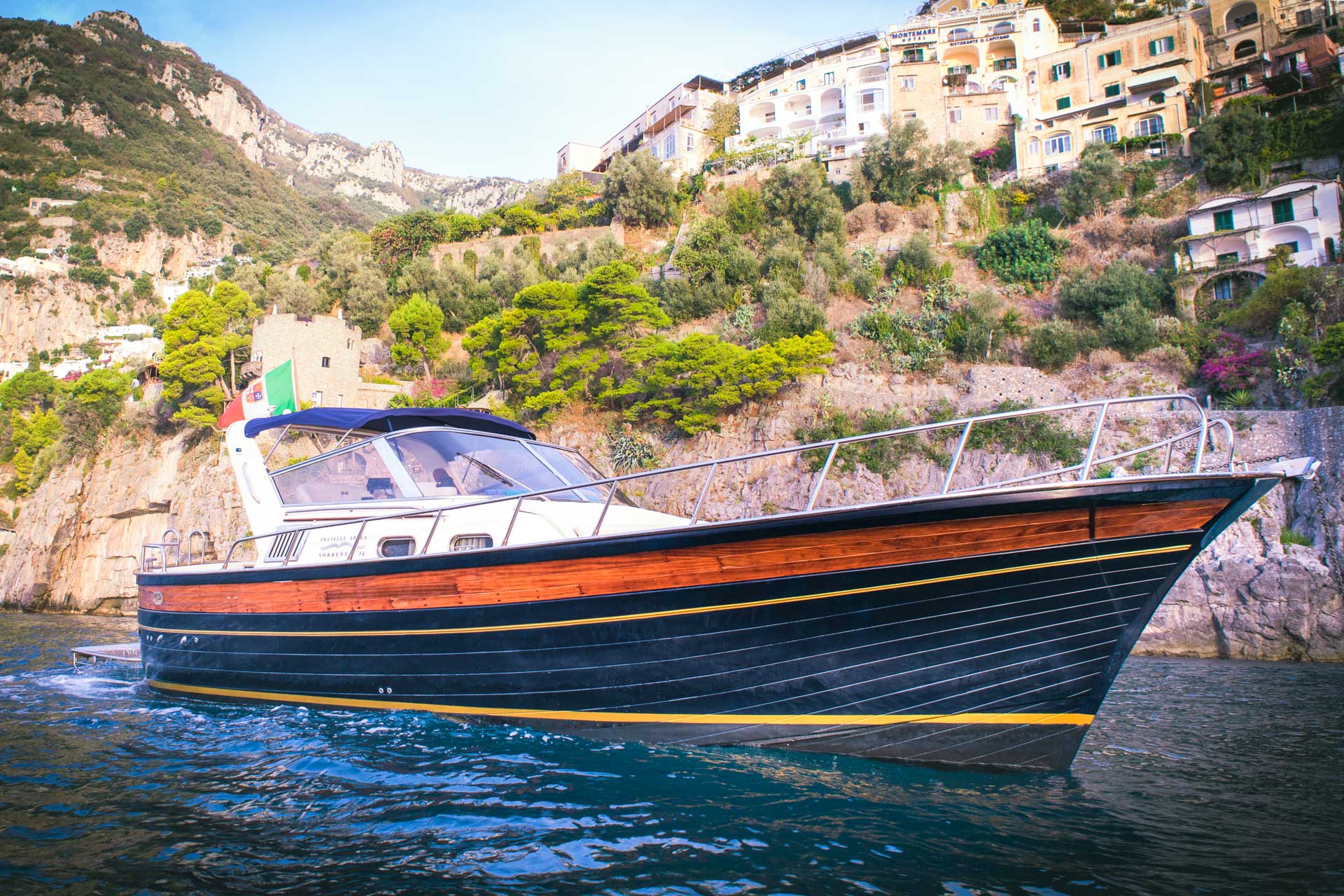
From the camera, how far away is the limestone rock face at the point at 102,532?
32.1 m

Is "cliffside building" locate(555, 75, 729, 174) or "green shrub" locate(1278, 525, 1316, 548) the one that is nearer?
"green shrub" locate(1278, 525, 1316, 548)

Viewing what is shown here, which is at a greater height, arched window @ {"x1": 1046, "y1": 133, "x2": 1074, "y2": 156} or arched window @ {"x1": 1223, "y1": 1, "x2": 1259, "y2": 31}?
arched window @ {"x1": 1223, "y1": 1, "x2": 1259, "y2": 31}

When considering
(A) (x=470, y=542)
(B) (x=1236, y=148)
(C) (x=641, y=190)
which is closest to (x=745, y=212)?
(C) (x=641, y=190)

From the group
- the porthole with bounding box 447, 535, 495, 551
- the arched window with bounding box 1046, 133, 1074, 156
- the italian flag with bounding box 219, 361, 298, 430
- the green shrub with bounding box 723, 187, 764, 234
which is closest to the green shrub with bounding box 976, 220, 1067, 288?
the arched window with bounding box 1046, 133, 1074, 156

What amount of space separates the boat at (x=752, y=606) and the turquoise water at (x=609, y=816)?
0.33 meters

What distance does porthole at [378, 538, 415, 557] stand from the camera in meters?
7.16

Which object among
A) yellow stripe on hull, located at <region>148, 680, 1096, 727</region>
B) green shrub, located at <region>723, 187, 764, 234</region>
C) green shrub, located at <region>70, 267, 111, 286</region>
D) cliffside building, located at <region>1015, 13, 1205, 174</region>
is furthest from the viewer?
green shrub, located at <region>70, 267, 111, 286</region>

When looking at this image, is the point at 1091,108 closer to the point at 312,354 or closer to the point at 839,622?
the point at 312,354

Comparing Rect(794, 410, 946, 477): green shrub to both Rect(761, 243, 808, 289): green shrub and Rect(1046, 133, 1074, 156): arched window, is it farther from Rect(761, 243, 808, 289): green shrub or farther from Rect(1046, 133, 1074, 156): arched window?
Rect(1046, 133, 1074, 156): arched window

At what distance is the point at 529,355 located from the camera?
30.0 m

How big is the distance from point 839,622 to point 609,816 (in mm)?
2037

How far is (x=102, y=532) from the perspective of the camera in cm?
3297

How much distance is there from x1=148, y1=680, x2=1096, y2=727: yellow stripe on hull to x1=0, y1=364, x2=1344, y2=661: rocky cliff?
14820 millimetres

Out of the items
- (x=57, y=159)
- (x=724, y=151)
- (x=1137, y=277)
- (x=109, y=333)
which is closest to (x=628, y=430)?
(x=1137, y=277)
